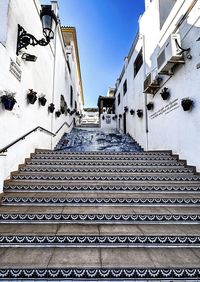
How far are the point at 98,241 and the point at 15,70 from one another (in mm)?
3349

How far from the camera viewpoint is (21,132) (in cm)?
385

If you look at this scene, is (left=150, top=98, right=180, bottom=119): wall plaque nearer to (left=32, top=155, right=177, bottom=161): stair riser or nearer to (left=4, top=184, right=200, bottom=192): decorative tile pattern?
(left=32, top=155, right=177, bottom=161): stair riser

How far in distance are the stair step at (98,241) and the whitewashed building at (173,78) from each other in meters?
2.19

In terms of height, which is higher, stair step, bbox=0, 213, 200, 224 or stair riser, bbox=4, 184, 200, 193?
stair riser, bbox=4, 184, 200, 193

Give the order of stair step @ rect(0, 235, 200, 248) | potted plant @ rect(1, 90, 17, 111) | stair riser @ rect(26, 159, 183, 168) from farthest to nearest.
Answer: stair riser @ rect(26, 159, 183, 168) < potted plant @ rect(1, 90, 17, 111) < stair step @ rect(0, 235, 200, 248)

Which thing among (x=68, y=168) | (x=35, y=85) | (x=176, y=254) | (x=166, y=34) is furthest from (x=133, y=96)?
(x=176, y=254)

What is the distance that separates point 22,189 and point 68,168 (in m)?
1.12

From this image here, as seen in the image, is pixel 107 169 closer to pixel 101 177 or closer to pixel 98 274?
pixel 101 177

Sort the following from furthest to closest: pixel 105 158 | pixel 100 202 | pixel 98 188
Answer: pixel 105 158 < pixel 98 188 < pixel 100 202

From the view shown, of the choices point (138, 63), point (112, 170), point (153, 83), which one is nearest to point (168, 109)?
point (153, 83)

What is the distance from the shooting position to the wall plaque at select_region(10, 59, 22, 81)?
3.32 metres

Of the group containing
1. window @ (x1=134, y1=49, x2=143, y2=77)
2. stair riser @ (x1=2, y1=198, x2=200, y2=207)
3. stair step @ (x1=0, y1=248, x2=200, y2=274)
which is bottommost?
stair step @ (x1=0, y1=248, x2=200, y2=274)

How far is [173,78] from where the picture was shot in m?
4.91

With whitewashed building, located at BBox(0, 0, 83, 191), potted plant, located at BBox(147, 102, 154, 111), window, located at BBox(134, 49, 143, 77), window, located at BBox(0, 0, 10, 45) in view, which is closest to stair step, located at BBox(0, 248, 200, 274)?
whitewashed building, located at BBox(0, 0, 83, 191)
